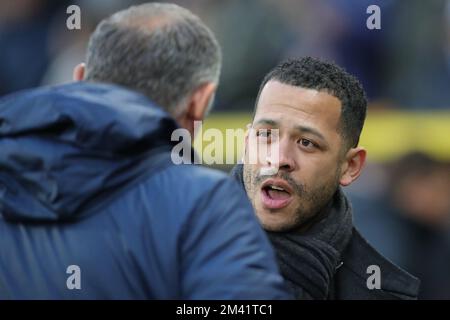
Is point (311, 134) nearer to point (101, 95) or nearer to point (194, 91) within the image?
point (194, 91)

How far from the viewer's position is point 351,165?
322 cm

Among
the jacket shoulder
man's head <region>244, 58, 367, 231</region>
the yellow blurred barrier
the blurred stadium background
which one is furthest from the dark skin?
the yellow blurred barrier

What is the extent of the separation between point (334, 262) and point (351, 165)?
14.4 inches

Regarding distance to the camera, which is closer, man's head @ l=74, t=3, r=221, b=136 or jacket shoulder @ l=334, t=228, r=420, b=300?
man's head @ l=74, t=3, r=221, b=136

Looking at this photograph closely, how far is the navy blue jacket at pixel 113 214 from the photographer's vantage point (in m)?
2.19

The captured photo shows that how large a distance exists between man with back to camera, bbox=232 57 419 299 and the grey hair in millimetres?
570

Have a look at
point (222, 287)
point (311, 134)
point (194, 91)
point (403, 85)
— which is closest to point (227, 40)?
point (403, 85)

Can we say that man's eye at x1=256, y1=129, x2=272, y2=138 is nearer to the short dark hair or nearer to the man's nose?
the man's nose

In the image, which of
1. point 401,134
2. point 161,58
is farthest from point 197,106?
point 401,134

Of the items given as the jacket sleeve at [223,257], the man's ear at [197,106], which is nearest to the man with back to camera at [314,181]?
the man's ear at [197,106]

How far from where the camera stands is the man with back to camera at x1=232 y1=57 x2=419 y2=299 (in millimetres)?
3004

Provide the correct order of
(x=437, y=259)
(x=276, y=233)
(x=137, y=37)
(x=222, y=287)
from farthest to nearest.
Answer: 1. (x=437, y=259)
2. (x=276, y=233)
3. (x=137, y=37)
4. (x=222, y=287)

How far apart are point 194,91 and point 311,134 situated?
65 centimetres

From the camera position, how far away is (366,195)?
5.70 metres
